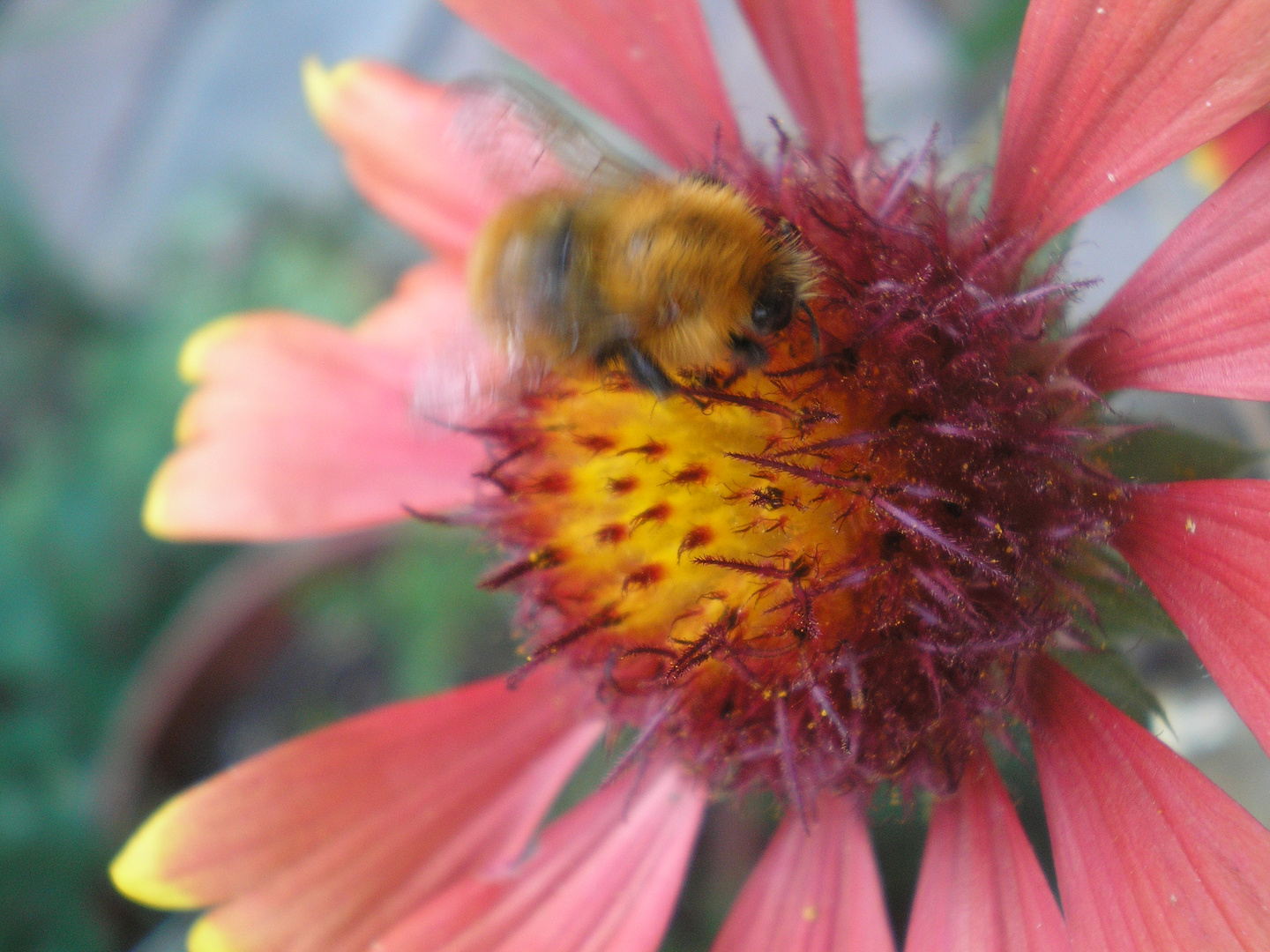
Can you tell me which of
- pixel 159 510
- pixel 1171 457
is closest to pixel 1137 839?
pixel 1171 457

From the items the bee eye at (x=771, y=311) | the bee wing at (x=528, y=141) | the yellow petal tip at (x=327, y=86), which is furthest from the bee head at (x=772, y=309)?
the yellow petal tip at (x=327, y=86)

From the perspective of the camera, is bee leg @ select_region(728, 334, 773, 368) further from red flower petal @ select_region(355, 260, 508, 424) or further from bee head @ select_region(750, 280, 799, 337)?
red flower petal @ select_region(355, 260, 508, 424)

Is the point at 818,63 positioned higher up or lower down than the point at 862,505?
higher up

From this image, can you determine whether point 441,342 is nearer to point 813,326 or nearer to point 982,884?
point 813,326

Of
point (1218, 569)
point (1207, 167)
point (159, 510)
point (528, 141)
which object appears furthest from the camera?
point (1207, 167)

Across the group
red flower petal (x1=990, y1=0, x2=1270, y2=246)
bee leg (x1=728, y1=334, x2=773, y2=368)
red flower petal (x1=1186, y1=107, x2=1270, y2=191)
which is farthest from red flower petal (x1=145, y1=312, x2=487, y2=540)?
red flower petal (x1=1186, y1=107, x2=1270, y2=191)

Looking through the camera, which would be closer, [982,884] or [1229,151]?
[982,884]

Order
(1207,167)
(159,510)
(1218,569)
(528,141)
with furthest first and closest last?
(1207,167) → (159,510) → (528,141) → (1218,569)
